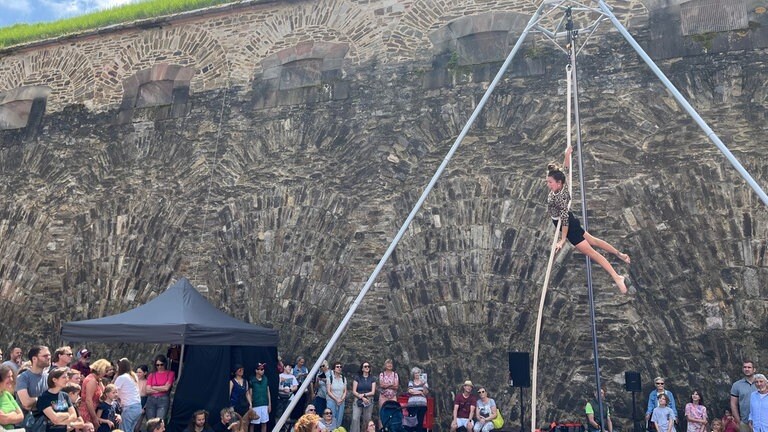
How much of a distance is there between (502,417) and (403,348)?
5.92 ft

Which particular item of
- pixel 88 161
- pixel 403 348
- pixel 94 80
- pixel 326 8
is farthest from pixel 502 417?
pixel 94 80

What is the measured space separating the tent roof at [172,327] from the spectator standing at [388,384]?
1.69m

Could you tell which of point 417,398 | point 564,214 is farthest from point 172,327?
point 564,214

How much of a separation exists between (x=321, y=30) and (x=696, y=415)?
873 cm

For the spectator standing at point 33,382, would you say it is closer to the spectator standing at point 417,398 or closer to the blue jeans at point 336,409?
the blue jeans at point 336,409

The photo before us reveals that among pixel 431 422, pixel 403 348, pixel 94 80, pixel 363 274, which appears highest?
pixel 94 80

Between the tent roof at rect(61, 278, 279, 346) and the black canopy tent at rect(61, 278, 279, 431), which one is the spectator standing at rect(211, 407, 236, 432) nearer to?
the black canopy tent at rect(61, 278, 279, 431)

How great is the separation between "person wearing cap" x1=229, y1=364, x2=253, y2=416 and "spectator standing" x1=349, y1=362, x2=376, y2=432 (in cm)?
150

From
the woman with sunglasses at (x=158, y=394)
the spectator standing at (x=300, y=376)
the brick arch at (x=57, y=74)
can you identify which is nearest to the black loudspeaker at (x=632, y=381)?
the spectator standing at (x=300, y=376)

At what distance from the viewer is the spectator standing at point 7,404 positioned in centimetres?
639

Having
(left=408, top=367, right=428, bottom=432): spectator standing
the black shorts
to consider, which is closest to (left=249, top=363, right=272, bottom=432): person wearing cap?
(left=408, top=367, right=428, bottom=432): spectator standing

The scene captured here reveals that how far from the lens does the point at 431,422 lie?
10.9 m

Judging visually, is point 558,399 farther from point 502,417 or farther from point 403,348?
point 403,348

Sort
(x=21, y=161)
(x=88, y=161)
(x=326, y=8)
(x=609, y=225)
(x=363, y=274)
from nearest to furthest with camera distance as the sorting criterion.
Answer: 1. (x=609, y=225)
2. (x=363, y=274)
3. (x=326, y=8)
4. (x=88, y=161)
5. (x=21, y=161)
